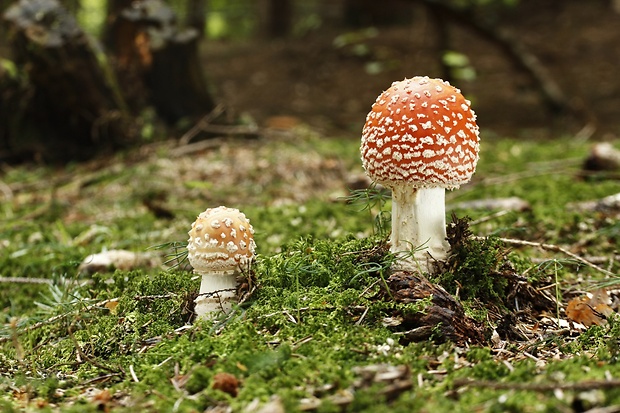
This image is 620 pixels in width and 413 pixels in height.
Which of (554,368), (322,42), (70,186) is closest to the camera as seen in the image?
(554,368)

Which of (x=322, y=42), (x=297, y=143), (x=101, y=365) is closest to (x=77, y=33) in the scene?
(x=297, y=143)

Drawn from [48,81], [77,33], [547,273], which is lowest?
[547,273]

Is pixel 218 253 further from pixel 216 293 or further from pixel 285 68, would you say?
pixel 285 68

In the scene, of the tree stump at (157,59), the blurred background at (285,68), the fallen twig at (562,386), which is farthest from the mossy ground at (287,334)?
the tree stump at (157,59)

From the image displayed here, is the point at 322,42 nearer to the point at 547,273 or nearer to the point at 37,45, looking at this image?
the point at 37,45

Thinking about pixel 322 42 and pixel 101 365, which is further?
pixel 322 42
